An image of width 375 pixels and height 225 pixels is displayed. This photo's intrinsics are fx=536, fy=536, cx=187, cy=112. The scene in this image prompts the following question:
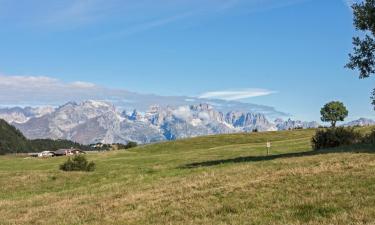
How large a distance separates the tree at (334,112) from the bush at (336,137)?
104 metres

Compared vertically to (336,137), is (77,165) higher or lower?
lower

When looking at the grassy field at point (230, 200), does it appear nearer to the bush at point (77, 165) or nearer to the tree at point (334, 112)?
the bush at point (77, 165)

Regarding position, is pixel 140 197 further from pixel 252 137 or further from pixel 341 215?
pixel 252 137

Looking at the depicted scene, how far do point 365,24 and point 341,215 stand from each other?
26397 mm

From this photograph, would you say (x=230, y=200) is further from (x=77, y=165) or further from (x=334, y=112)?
(x=334, y=112)

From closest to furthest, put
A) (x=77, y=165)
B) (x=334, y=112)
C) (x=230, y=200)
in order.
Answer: (x=230, y=200)
(x=77, y=165)
(x=334, y=112)

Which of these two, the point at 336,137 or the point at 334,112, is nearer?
the point at 336,137

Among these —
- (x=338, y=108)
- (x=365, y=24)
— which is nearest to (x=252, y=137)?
(x=338, y=108)

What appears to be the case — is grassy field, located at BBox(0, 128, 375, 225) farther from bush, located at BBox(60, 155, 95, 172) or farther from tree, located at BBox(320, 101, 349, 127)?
tree, located at BBox(320, 101, 349, 127)

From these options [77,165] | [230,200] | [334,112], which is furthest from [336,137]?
[334,112]

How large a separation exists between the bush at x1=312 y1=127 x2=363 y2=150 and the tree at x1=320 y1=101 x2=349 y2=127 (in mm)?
Answer: 103512

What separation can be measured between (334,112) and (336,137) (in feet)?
348

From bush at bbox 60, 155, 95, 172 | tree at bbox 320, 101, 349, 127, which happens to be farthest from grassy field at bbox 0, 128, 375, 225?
tree at bbox 320, 101, 349, 127

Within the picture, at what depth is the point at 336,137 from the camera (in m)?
47.2
